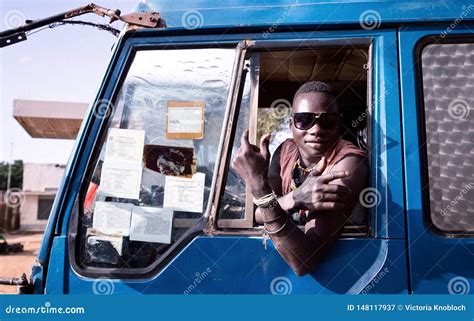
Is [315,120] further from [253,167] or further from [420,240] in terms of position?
[420,240]

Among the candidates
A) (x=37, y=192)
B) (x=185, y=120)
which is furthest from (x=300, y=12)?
(x=37, y=192)

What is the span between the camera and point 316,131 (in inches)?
81.7

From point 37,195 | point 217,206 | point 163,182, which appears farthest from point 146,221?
point 37,195

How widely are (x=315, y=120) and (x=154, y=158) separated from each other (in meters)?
0.76

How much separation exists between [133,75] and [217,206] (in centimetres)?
75

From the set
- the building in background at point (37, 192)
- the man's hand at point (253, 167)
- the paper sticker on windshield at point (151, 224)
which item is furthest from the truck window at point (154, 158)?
the building in background at point (37, 192)

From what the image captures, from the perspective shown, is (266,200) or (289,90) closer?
(266,200)

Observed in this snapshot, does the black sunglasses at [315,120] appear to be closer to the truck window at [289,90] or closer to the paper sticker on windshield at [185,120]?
the truck window at [289,90]

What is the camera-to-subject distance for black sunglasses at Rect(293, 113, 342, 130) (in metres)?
2.07

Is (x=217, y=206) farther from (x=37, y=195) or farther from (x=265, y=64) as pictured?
(x=37, y=195)

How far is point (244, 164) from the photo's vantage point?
185cm

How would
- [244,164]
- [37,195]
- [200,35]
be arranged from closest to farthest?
[244,164] < [200,35] < [37,195]

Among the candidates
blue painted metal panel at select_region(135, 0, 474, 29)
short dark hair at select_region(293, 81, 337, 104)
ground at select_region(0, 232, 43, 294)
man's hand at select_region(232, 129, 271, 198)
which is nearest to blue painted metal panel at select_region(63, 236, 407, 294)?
man's hand at select_region(232, 129, 271, 198)

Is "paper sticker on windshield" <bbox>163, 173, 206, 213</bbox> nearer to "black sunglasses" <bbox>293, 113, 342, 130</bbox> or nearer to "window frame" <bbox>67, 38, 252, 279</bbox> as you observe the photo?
"window frame" <bbox>67, 38, 252, 279</bbox>
